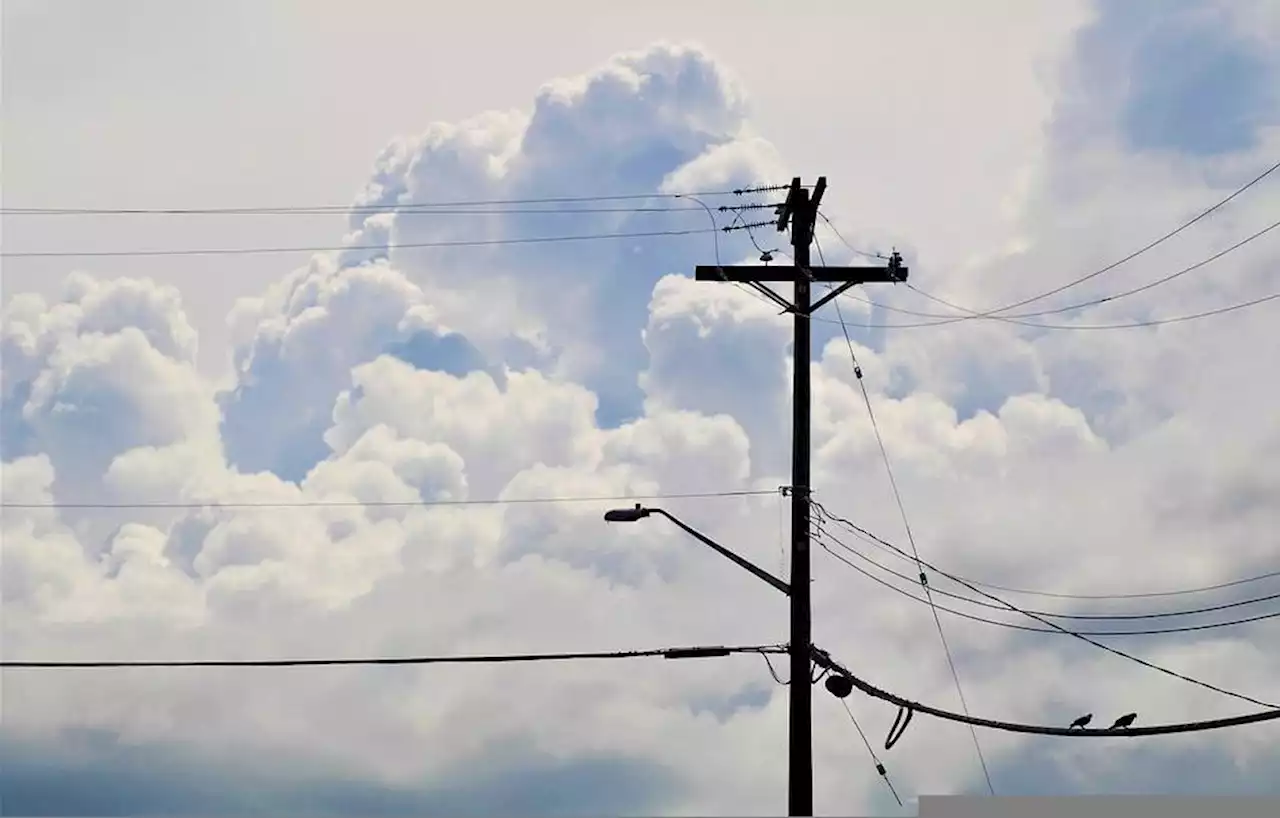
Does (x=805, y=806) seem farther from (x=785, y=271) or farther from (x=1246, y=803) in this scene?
(x=785, y=271)

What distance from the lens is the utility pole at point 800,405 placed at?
2369 centimetres

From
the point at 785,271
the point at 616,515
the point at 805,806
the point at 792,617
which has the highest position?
the point at 785,271

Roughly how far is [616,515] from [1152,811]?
31.8ft

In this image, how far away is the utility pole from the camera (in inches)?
933

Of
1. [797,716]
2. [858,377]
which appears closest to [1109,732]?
[797,716]

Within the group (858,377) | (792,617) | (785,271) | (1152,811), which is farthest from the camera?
(858,377)

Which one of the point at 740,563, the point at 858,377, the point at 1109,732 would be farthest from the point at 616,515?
the point at 1109,732

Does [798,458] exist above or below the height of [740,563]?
above

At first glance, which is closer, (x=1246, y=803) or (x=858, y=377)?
(x=1246, y=803)

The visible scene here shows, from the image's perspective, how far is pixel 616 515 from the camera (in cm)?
2567

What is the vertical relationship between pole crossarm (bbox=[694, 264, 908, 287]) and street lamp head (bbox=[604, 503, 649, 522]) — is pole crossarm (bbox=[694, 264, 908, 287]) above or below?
above

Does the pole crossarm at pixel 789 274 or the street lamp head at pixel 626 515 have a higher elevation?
the pole crossarm at pixel 789 274

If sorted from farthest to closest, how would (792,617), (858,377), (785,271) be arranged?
(858,377) → (785,271) → (792,617)

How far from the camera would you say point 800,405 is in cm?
2547
